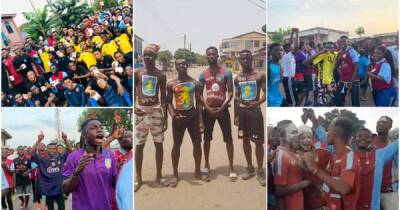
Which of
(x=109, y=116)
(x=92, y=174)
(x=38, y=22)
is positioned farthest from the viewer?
(x=38, y=22)

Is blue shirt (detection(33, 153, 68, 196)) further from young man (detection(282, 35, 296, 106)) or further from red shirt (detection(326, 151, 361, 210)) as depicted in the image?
red shirt (detection(326, 151, 361, 210))

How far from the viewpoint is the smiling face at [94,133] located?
4.35 metres

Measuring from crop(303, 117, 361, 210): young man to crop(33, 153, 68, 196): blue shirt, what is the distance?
2.45 meters

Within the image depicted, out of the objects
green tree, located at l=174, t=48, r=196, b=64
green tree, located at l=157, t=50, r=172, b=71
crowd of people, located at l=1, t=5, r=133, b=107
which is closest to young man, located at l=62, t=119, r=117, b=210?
crowd of people, located at l=1, t=5, r=133, b=107

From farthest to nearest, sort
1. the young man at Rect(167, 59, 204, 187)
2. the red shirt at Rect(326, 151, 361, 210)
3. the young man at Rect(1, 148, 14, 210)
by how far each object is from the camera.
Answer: the young man at Rect(1, 148, 14, 210) → the young man at Rect(167, 59, 204, 187) → the red shirt at Rect(326, 151, 361, 210)

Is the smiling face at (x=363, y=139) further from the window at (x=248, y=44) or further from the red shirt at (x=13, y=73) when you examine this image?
the red shirt at (x=13, y=73)

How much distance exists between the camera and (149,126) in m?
4.36

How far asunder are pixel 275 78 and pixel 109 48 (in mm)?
1688

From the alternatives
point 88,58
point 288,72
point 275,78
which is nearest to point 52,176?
point 88,58

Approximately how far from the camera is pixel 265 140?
4.31m

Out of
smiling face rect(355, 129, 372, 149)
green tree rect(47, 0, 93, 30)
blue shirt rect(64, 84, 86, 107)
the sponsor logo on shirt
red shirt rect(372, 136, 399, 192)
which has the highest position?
green tree rect(47, 0, 93, 30)

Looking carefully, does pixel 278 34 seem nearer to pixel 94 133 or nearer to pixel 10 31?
pixel 94 133

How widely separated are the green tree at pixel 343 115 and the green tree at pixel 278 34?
869 mm

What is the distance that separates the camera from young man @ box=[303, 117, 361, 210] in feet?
14.0
